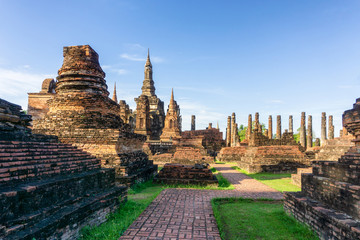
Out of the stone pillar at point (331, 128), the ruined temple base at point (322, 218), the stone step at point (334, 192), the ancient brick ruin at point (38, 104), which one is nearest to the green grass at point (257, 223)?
the ruined temple base at point (322, 218)

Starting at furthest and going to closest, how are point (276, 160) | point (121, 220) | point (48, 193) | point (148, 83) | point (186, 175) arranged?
point (148, 83) < point (276, 160) < point (186, 175) < point (121, 220) < point (48, 193)

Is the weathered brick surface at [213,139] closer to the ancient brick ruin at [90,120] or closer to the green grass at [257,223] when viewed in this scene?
the ancient brick ruin at [90,120]

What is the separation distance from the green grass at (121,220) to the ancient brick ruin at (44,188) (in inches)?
5.7

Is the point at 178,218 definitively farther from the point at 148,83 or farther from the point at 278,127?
the point at 148,83

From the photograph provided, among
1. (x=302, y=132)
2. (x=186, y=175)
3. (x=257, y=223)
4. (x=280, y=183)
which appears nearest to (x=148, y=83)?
(x=302, y=132)

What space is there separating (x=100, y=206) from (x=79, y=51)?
6.45 metres

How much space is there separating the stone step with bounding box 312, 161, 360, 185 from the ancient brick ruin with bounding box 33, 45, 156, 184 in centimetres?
509

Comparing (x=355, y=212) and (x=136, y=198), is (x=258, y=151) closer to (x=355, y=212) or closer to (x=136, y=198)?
(x=136, y=198)

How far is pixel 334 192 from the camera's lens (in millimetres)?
3648

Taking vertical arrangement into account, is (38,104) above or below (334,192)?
above

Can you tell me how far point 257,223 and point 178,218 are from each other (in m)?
1.50

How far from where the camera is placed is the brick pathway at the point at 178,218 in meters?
3.57

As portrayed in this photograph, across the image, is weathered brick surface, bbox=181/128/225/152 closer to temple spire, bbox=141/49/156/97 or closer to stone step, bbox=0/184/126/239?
temple spire, bbox=141/49/156/97

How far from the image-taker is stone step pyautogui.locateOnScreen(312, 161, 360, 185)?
11.5ft
